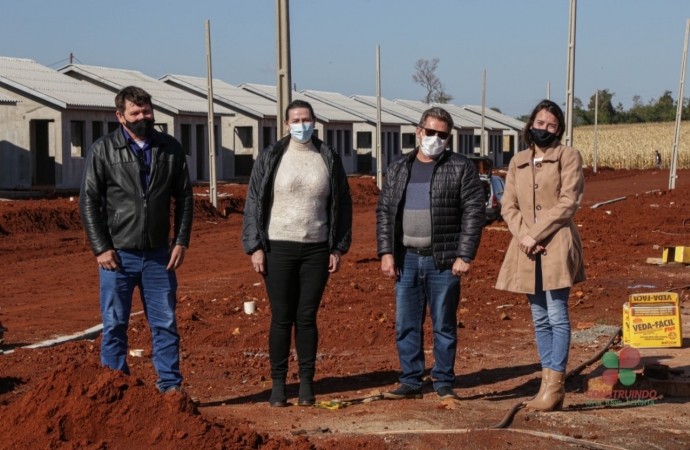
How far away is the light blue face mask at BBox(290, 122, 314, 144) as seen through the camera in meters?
6.73

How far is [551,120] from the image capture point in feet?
21.3

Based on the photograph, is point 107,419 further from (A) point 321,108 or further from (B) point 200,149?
(A) point 321,108

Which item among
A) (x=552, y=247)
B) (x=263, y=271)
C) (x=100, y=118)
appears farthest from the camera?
(x=100, y=118)

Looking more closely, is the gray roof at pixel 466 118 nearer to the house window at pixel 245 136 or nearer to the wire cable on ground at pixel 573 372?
the house window at pixel 245 136

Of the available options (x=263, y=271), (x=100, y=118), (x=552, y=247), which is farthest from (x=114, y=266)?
(x=100, y=118)

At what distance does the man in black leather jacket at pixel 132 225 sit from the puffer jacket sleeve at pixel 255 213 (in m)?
0.46

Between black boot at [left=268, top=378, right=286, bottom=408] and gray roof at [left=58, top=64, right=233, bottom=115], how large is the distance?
31517 mm

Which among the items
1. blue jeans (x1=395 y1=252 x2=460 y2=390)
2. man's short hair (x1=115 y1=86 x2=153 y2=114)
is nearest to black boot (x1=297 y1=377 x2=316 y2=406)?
blue jeans (x1=395 y1=252 x2=460 y2=390)

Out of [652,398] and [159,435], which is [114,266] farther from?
[652,398]

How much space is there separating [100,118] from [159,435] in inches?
1164

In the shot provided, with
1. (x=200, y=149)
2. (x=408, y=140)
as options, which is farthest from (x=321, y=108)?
(x=200, y=149)

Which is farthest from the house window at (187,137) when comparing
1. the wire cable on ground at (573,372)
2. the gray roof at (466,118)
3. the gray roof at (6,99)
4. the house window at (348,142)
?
the wire cable on ground at (573,372)

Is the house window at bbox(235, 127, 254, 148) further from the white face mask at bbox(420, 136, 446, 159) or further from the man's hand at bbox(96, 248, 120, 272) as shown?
the man's hand at bbox(96, 248, 120, 272)

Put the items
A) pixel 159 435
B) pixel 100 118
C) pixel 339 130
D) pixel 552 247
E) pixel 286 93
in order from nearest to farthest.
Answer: pixel 159 435, pixel 552 247, pixel 286 93, pixel 100 118, pixel 339 130
